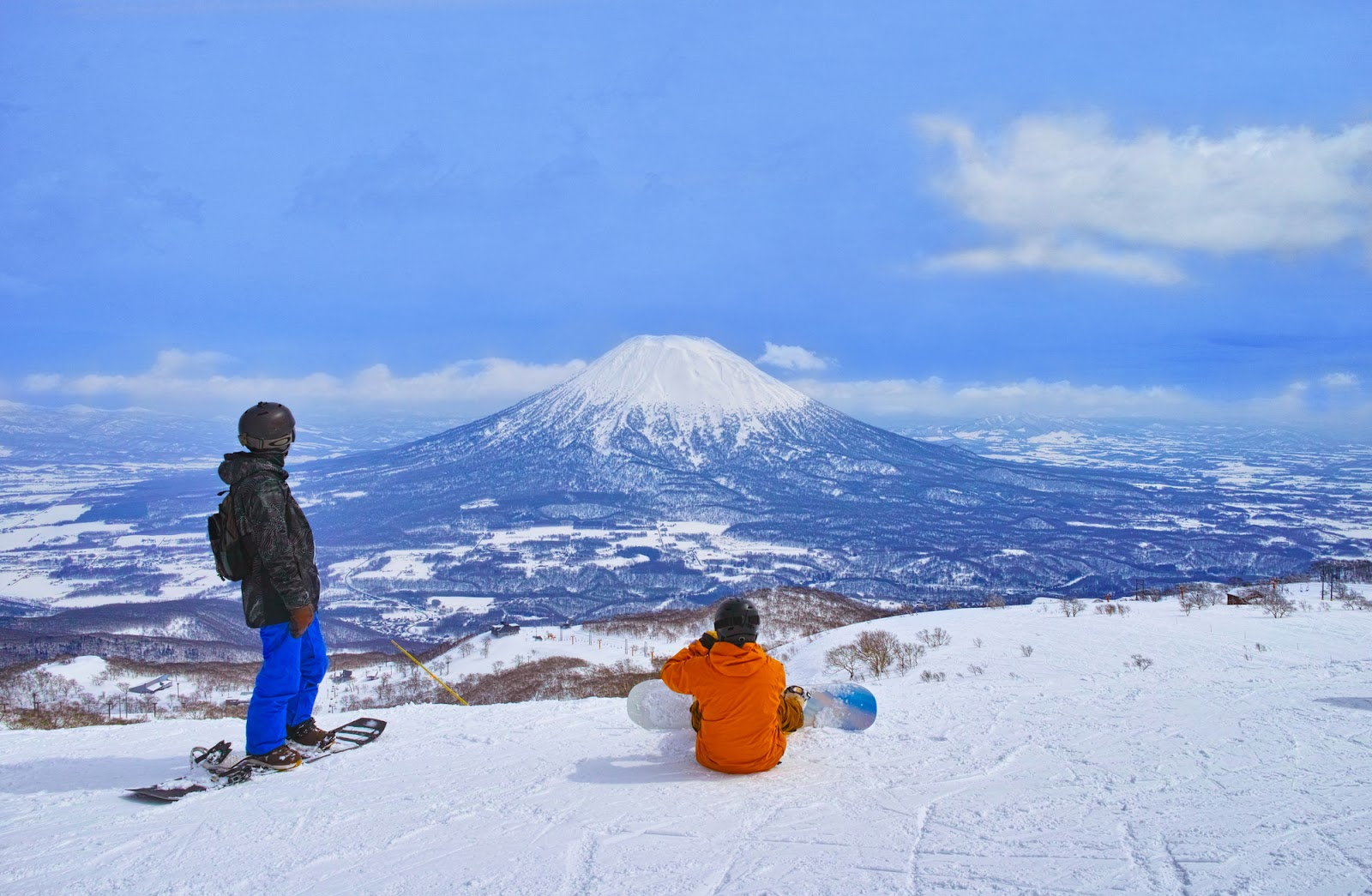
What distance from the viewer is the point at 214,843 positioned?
12.0 feet

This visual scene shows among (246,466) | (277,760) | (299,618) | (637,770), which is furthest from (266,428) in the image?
(637,770)

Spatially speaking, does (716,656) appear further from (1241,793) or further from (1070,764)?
(1241,793)

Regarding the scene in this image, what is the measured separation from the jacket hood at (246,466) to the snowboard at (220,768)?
1966mm

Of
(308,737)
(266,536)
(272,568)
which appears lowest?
(308,737)

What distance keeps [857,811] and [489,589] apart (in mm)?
102186

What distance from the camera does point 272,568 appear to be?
15.5ft

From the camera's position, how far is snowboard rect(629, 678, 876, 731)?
5168 mm

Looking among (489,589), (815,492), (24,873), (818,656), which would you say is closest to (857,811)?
(24,873)

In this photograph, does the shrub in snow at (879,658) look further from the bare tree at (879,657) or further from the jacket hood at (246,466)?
the jacket hood at (246,466)

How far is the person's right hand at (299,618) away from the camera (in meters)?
4.81

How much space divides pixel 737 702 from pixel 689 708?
105 cm

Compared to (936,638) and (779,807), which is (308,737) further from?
(936,638)

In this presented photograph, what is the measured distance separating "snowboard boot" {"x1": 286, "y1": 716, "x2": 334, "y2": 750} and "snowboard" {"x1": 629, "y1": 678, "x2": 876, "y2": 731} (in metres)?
2.40

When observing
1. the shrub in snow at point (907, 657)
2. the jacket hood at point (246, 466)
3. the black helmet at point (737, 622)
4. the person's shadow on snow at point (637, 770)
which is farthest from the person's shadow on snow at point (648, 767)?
the shrub in snow at point (907, 657)
